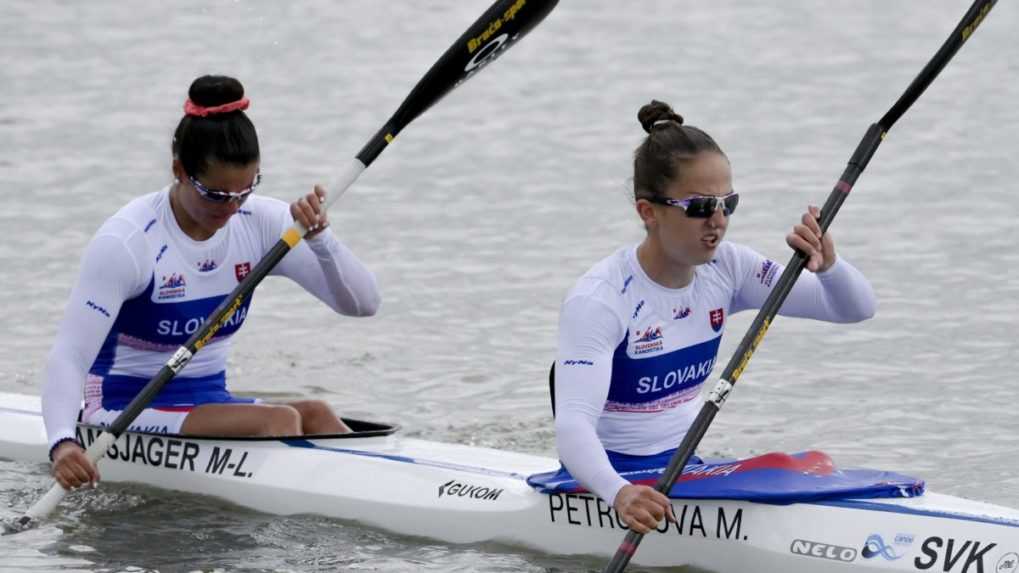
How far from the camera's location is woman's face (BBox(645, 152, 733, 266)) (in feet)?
21.5

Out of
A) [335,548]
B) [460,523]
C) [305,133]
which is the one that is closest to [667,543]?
[460,523]

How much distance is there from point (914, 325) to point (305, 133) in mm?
6140

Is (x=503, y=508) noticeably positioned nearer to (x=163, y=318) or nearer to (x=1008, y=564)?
(x=163, y=318)

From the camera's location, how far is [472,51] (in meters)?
8.10

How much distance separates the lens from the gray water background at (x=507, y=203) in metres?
8.98

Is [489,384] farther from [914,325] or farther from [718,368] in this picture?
[914,325]

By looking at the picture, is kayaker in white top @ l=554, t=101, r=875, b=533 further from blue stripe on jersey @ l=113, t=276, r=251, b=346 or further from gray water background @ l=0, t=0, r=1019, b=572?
blue stripe on jersey @ l=113, t=276, r=251, b=346

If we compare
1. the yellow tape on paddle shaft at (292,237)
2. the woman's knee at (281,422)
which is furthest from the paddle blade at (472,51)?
the woman's knee at (281,422)

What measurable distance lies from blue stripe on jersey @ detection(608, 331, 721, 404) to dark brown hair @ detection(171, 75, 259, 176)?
162cm

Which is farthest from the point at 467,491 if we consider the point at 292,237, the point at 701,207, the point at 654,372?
the point at 701,207

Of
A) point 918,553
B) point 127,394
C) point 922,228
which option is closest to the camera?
point 918,553

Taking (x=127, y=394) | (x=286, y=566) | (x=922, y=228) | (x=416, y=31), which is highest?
(x=416, y=31)

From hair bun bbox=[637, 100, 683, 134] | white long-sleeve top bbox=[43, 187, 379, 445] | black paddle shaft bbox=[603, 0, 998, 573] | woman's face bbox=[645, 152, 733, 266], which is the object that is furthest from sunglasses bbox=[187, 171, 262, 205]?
black paddle shaft bbox=[603, 0, 998, 573]

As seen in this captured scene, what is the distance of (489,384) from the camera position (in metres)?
10.2
